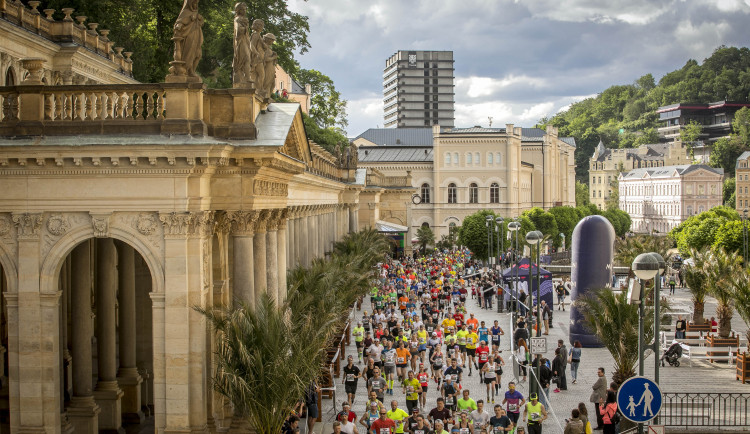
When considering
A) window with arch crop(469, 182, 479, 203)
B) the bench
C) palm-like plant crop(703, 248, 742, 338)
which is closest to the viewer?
the bench

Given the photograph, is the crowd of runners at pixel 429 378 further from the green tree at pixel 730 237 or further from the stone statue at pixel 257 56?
the green tree at pixel 730 237

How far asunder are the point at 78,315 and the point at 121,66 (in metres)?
11.1

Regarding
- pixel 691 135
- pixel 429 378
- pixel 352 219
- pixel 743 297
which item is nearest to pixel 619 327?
pixel 429 378

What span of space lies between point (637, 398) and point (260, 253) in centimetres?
934

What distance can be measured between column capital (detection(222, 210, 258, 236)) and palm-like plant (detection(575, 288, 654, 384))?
1083cm

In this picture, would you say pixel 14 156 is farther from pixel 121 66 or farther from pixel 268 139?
pixel 121 66

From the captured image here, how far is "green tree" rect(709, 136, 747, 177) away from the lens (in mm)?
161125

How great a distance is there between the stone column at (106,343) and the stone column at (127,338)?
62 cm

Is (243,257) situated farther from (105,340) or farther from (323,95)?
(323,95)

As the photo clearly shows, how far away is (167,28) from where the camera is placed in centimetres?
3816

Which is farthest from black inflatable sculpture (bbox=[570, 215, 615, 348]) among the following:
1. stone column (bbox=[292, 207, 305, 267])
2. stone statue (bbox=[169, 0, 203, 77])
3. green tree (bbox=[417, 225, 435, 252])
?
green tree (bbox=[417, 225, 435, 252])

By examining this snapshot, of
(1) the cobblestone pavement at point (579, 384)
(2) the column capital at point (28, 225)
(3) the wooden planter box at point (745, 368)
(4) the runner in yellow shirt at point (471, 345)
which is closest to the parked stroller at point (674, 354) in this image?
(1) the cobblestone pavement at point (579, 384)

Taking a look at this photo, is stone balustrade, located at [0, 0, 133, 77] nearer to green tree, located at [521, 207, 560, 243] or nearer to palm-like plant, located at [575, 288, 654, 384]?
palm-like plant, located at [575, 288, 654, 384]

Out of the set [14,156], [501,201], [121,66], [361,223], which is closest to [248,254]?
[14,156]
